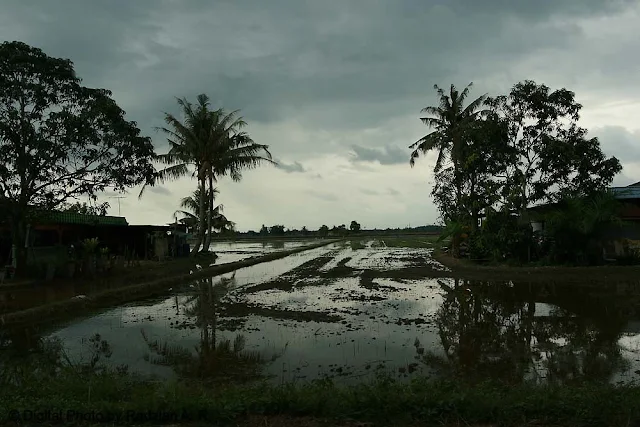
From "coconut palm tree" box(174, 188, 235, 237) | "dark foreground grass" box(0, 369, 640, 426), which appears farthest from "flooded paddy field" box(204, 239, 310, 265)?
"dark foreground grass" box(0, 369, 640, 426)

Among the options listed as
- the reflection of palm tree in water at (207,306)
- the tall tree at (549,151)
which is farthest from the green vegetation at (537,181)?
the reflection of palm tree in water at (207,306)

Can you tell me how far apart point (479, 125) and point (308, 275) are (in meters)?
10.5

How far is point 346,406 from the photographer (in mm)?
4520

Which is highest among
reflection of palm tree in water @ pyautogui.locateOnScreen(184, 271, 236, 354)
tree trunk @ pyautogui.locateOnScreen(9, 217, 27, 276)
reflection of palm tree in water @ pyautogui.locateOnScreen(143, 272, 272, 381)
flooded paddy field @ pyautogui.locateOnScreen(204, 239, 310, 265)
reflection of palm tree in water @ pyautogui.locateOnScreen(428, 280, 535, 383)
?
tree trunk @ pyautogui.locateOnScreen(9, 217, 27, 276)

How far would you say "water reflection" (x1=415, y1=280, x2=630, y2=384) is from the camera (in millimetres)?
6445

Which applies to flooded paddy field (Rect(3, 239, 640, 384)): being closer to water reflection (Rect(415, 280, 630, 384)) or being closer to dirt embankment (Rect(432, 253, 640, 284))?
water reflection (Rect(415, 280, 630, 384))

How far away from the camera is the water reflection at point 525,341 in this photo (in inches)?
254

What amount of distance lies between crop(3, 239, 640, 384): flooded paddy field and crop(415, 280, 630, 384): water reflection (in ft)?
0.07

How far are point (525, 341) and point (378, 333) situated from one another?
267 cm

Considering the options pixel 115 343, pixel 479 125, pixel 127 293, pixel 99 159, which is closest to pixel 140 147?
pixel 99 159

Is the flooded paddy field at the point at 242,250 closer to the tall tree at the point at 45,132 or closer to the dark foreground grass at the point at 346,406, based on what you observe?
the tall tree at the point at 45,132

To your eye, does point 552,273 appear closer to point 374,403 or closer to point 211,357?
point 211,357

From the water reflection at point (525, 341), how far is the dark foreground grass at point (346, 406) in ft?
4.91

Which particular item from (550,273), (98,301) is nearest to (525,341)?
(98,301)
